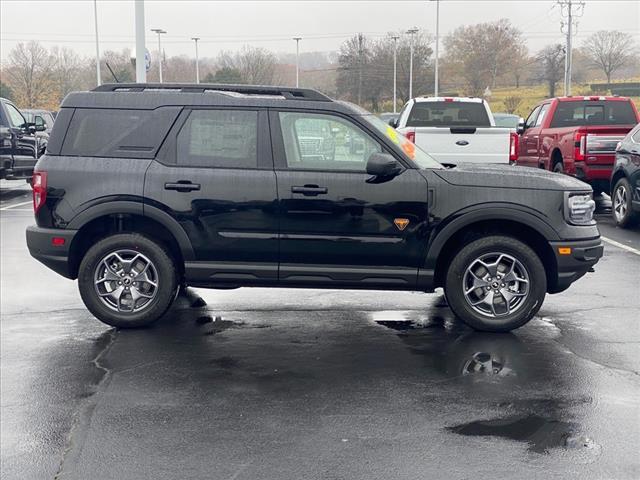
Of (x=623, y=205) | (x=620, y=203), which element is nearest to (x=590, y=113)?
(x=620, y=203)

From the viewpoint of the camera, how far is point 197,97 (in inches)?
262

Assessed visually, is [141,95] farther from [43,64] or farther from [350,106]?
[43,64]

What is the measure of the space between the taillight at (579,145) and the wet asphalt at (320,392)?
6.63 m

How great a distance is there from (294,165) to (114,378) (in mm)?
2230

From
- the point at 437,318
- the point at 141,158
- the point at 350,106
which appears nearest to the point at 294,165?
the point at 350,106

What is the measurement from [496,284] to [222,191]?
2332 millimetres

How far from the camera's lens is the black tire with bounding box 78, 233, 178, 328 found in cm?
662

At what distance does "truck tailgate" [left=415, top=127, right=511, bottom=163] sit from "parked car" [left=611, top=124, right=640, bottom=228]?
1.72 metres

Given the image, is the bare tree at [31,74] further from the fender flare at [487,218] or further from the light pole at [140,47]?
the fender flare at [487,218]

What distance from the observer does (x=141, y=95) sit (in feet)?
22.0

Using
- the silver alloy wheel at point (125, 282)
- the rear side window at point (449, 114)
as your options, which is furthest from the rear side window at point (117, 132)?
the rear side window at point (449, 114)

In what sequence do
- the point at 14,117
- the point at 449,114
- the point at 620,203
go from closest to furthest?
the point at 620,203 → the point at 449,114 → the point at 14,117

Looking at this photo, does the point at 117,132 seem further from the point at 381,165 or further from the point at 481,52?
the point at 481,52

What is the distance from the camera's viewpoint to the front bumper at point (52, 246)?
21.8 ft
